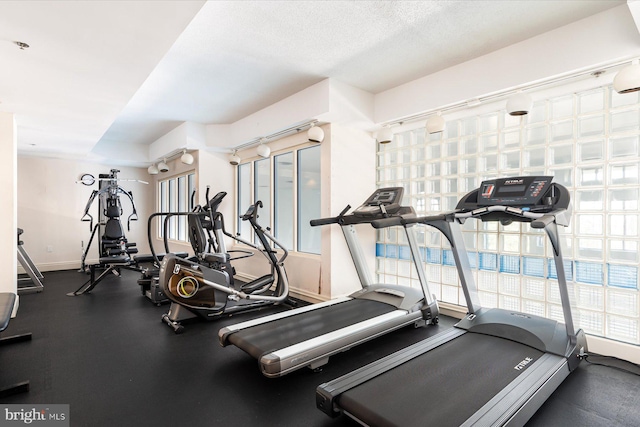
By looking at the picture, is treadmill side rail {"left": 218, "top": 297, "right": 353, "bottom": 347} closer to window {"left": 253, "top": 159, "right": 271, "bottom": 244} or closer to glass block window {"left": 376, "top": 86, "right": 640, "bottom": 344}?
glass block window {"left": 376, "top": 86, "right": 640, "bottom": 344}

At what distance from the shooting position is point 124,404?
2119 mm

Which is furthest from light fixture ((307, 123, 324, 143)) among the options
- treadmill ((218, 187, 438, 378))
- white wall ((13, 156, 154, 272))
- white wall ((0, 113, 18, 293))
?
white wall ((13, 156, 154, 272))

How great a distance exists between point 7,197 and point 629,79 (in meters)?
6.00

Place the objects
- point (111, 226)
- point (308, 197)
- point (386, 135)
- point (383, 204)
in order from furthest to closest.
Result: point (111, 226)
point (308, 197)
point (386, 135)
point (383, 204)

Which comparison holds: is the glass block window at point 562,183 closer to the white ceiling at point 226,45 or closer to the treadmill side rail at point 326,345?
the white ceiling at point 226,45

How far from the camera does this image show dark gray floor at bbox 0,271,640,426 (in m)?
1.99

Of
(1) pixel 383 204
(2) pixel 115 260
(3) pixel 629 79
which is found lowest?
(2) pixel 115 260

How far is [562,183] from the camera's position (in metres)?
3.14

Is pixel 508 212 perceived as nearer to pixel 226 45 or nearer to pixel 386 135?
pixel 386 135

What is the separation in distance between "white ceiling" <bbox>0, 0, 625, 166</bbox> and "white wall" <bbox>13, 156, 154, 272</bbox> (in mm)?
A: 2904

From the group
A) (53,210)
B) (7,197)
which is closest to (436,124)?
(7,197)

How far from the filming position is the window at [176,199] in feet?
24.0

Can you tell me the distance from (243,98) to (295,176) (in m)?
1.35

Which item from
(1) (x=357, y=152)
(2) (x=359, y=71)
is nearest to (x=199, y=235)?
(1) (x=357, y=152)
